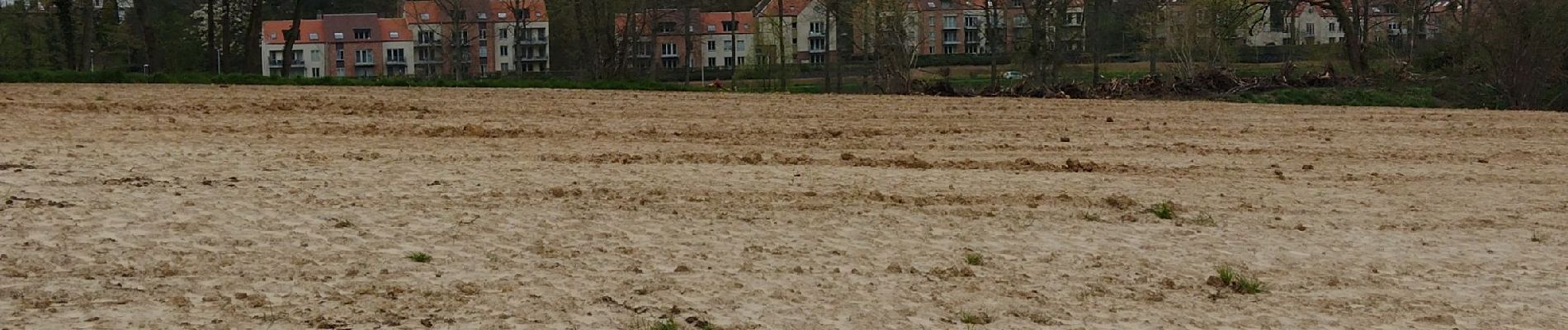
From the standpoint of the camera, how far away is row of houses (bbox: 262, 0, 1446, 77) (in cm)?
5719

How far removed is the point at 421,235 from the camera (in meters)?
8.84

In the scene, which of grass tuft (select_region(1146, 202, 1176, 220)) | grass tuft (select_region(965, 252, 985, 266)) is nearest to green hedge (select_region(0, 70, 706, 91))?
grass tuft (select_region(1146, 202, 1176, 220))

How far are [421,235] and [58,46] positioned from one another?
40703mm

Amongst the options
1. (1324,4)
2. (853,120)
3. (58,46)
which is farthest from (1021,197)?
(58,46)

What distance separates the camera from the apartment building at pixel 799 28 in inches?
2239

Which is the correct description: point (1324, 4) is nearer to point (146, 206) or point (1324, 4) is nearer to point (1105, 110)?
point (1105, 110)

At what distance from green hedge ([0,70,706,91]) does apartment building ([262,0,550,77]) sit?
35.8 metres

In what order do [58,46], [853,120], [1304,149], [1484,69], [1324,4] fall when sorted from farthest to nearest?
[58,46]
[1324,4]
[1484,69]
[853,120]
[1304,149]

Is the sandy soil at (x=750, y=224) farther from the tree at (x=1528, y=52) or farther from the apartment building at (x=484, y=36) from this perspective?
the apartment building at (x=484, y=36)

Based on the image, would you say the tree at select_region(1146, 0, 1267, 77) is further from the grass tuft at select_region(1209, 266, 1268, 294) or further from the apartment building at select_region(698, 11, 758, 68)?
the apartment building at select_region(698, 11, 758, 68)

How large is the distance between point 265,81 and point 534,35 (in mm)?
45391

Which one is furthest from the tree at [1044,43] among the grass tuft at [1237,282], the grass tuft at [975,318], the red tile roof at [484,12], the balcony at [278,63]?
the balcony at [278,63]

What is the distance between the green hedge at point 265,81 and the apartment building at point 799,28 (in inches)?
1029

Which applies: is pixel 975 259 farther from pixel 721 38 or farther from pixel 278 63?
pixel 721 38
